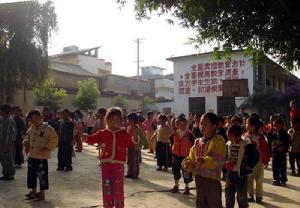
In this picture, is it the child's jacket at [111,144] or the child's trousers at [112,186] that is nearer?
the child's trousers at [112,186]

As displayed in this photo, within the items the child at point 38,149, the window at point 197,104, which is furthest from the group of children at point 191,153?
the window at point 197,104

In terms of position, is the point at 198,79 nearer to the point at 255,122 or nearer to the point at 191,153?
the point at 255,122

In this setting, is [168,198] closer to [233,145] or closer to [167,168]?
[233,145]

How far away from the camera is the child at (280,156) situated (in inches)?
398

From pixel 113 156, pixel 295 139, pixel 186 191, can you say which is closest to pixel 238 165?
pixel 113 156

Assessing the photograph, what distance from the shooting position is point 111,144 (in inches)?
241

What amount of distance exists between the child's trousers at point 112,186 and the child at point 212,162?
1097 millimetres

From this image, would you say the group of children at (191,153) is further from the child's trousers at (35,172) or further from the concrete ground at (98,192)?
the concrete ground at (98,192)

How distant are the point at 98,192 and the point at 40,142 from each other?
164 centimetres

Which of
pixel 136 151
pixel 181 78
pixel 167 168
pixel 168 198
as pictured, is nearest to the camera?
pixel 168 198

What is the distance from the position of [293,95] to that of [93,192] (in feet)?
77.3

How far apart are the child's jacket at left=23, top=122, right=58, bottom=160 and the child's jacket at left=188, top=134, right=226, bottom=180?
3.23 meters

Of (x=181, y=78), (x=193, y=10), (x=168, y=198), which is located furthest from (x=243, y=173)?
(x=181, y=78)

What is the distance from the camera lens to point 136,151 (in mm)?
10625
